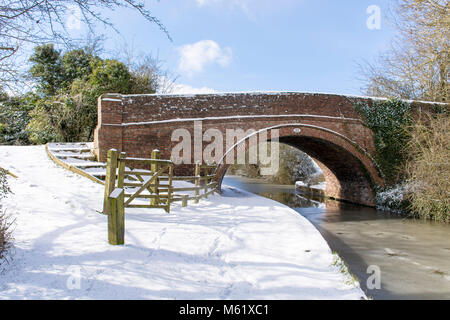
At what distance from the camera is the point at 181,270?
304cm

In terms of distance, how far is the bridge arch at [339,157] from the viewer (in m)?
11.0

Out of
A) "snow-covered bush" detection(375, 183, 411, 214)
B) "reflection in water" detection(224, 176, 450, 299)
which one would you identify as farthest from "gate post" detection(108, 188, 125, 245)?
"snow-covered bush" detection(375, 183, 411, 214)

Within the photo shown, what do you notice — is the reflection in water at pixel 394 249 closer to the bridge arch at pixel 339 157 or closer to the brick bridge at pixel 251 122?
the bridge arch at pixel 339 157

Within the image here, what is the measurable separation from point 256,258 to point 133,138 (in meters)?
6.99

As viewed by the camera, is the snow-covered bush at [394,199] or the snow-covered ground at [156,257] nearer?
the snow-covered ground at [156,257]

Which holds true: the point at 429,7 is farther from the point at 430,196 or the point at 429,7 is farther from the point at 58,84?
the point at 58,84

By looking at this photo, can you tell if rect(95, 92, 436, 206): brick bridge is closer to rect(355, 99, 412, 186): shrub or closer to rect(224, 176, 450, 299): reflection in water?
rect(355, 99, 412, 186): shrub

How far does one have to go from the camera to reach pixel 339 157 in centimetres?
1252

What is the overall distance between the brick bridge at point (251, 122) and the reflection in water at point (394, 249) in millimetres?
2790

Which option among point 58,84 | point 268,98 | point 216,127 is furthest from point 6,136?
point 268,98

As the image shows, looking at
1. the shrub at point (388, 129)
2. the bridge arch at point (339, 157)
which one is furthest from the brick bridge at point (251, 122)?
the shrub at point (388, 129)

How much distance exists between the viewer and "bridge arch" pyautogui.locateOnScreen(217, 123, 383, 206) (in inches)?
432

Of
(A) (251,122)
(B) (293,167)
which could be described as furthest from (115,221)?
(B) (293,167)

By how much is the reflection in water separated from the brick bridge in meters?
2.79
